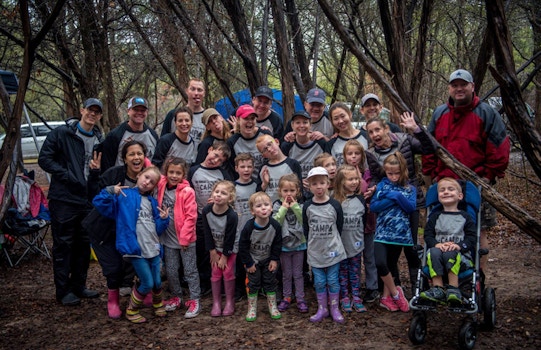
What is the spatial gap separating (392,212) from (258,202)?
129 cm

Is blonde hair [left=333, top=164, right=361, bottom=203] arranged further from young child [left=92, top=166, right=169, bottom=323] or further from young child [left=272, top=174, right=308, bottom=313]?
young child [left=92, top=166, right=169, bottom=323]

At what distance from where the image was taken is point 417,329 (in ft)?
12.2

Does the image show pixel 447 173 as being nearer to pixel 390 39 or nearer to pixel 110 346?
pixel 390 39

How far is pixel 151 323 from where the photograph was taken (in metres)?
4.56

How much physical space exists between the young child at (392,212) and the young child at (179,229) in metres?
1.83

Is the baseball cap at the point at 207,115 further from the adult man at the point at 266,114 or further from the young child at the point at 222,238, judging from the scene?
the young child at the point at 222,238

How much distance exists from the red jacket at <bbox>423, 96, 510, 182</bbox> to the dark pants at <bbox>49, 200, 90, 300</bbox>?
3.89 meters

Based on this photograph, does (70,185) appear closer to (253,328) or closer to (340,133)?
(253,328)

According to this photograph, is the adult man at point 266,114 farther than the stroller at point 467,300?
Yes

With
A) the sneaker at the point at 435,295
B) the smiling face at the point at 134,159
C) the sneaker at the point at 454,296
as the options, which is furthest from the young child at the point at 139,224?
the sneaker at the point at 454,296

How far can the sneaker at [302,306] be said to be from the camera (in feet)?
15.2

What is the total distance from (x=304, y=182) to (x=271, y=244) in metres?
0.75

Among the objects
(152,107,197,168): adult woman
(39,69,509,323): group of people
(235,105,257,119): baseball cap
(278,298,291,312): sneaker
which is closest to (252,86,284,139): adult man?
(39,69,509,323): group of people

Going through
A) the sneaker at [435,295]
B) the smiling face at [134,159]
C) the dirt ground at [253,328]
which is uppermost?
the smiling face at [134,159]
